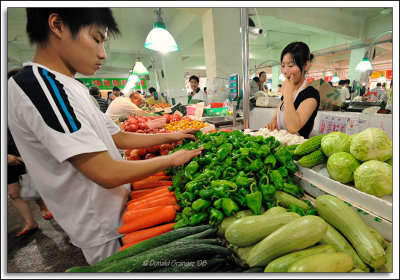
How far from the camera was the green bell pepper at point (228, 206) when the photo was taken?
1008mm

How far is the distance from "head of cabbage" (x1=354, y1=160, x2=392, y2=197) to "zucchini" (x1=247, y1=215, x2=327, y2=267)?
1.26 feet

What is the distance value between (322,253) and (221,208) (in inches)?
20.4

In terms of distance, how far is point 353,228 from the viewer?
0.85m

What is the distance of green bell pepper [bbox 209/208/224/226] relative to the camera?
1.01 m

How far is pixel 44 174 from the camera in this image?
1.05m

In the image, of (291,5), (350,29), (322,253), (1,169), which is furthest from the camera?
(350,29)

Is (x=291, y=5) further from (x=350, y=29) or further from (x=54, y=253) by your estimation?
(x=350, y=29)

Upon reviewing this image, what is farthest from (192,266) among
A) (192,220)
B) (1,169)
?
(1,169)

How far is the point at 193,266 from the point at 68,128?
0.97 meters

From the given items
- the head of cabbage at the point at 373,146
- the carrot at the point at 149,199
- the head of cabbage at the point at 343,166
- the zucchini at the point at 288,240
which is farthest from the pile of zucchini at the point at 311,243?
the carrot at the point at 149,199

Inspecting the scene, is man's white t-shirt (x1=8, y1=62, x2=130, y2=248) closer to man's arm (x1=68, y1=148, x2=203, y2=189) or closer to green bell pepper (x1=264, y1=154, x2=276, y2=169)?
man's arm (x1=68, y1=148, x2=203, y2=189)

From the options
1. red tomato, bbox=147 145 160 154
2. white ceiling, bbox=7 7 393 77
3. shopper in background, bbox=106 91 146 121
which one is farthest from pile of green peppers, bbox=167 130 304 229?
shopper in background, bbox=106 91 146 121

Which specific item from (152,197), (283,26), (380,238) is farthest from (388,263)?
(283,26)

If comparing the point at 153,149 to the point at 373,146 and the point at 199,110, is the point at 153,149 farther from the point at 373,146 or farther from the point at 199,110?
the point at 373,146
